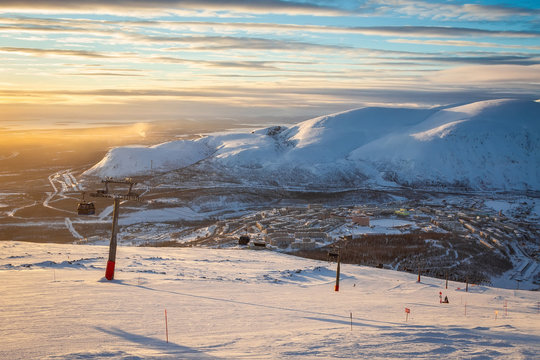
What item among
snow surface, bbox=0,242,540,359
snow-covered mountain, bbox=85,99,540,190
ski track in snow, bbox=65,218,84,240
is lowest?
ski track in snow, bbox=65,218,84,240

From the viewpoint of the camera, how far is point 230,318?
1839 centimetres

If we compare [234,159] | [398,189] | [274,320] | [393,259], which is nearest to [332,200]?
[398,189]

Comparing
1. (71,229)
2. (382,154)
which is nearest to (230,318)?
(71,229)

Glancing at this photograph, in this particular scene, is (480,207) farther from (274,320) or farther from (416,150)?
(274,320)

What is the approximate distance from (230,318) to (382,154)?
154843 millimetres

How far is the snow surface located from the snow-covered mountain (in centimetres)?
11670

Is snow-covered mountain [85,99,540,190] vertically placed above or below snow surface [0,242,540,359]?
above

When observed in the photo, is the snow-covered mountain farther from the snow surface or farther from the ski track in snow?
the snow surface

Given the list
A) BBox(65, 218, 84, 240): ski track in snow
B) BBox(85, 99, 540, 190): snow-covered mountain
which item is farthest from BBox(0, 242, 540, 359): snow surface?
BBox(85, 99, 540, 190): snow-covered mountain

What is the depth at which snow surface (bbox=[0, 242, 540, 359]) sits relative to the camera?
13.6m

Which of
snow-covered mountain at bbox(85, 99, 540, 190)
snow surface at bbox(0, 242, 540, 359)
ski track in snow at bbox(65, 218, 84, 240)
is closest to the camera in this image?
snow surface at bbox(0, 242, 540, 359)

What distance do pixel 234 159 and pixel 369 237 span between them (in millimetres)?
97197

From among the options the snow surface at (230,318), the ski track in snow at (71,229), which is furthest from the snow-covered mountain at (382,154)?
the snow surface at (230,318)

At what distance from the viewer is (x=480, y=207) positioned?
4505 inches
